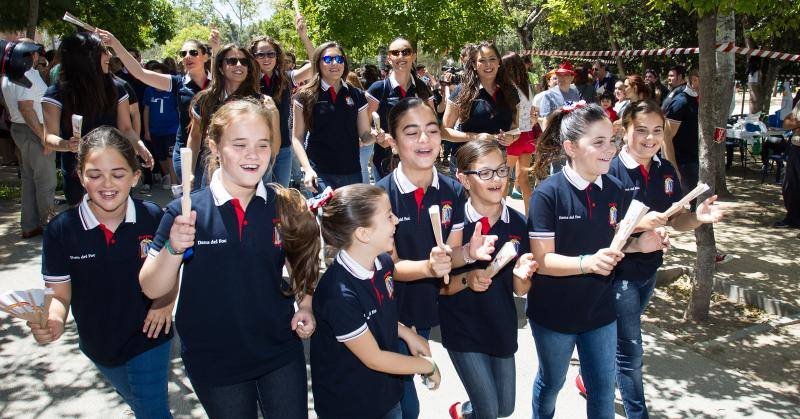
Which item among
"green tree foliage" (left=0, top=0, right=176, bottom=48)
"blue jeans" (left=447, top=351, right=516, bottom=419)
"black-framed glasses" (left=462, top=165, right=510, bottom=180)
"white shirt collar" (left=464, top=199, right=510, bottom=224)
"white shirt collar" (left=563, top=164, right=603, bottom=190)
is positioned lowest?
"blue jeans" (left=447, top=351, right=516, bottom=419)

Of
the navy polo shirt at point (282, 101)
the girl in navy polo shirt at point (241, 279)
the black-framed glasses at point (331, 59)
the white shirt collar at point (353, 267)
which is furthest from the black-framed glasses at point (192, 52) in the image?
the white shirt collar at point (353, 267)

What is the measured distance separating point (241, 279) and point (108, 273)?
71 centimetres

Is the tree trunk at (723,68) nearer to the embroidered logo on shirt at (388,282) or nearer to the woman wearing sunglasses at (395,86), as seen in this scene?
the woman wearing sunglasses at (395,86)

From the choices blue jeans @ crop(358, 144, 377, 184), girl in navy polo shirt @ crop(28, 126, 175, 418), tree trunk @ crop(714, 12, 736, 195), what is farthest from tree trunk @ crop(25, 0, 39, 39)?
tree trunk @ crop(714, 12, 736, 195)

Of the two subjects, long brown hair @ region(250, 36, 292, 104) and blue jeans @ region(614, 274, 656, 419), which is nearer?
blue jeans @ region(614, 274, 656, 419)

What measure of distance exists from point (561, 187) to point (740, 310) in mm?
3772

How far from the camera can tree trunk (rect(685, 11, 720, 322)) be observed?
5344 mm

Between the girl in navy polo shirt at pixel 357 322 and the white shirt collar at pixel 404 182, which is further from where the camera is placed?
the white shirt collar at pixel 404 182

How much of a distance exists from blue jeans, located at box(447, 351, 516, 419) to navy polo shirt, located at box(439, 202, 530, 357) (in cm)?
5

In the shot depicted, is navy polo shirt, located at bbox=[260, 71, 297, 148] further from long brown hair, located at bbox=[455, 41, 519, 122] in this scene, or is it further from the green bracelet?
the green bracelet

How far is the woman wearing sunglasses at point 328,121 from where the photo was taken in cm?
542

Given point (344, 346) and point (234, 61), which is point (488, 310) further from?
point (234, 61)

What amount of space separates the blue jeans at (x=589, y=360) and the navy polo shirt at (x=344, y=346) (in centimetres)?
95

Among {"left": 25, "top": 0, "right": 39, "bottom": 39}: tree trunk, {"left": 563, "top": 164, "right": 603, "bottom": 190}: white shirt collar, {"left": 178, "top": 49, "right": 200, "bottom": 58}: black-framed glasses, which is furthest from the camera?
{"left": 25, "top": 0, "right": 39, "bottom": 39}: tree trunk
